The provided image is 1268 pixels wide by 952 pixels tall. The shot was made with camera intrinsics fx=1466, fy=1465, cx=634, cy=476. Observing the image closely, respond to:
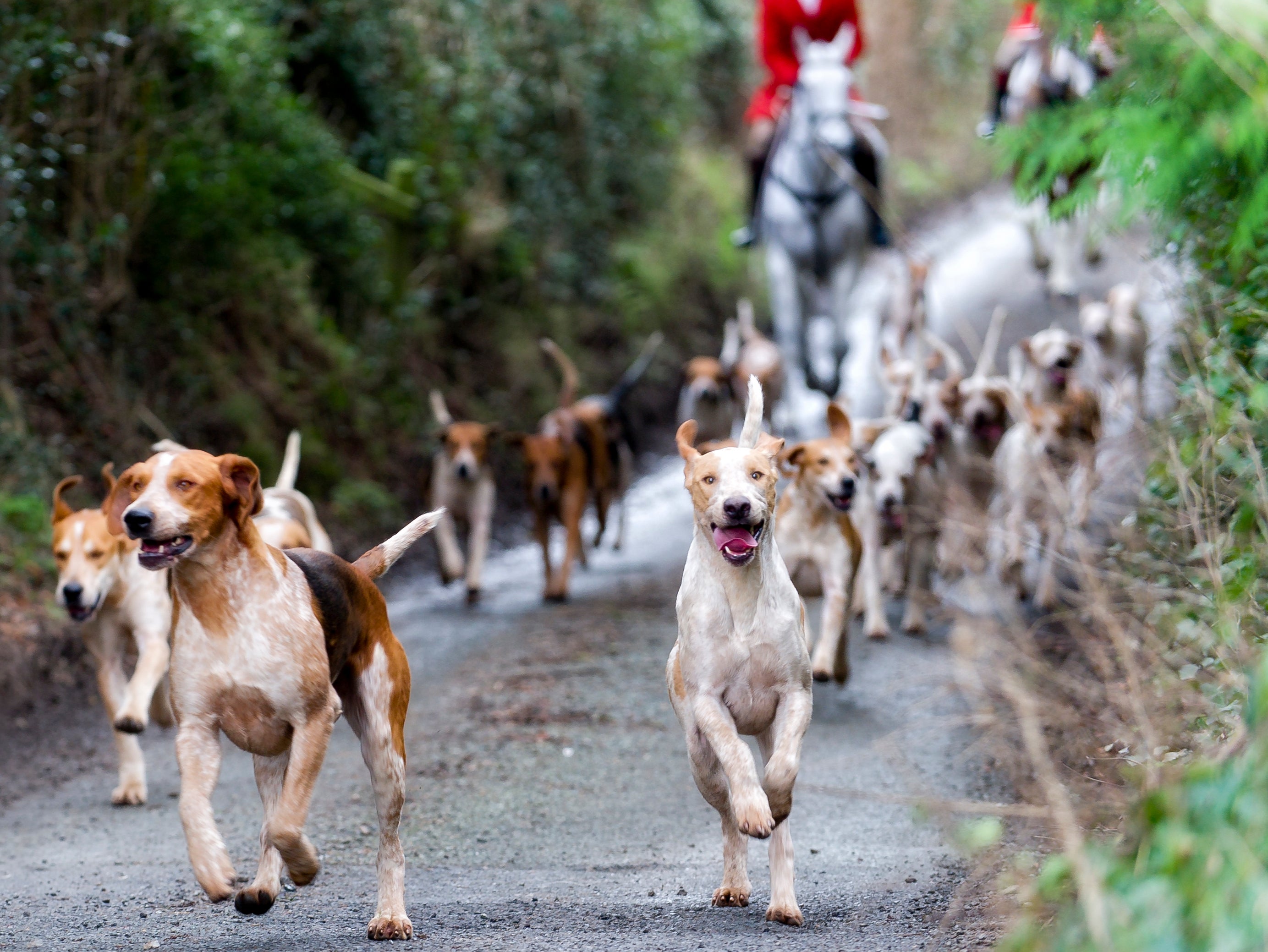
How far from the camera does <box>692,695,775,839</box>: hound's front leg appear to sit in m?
4.06

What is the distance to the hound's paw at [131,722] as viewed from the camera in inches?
236

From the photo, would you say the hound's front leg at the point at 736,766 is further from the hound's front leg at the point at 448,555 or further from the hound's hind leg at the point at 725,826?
the hound's front leg at the point at 448,555

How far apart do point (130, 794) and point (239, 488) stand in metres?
2.53

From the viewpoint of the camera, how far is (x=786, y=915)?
167 inches

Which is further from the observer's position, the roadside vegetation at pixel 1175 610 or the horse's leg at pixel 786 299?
the horse's leg at pixel 786 299

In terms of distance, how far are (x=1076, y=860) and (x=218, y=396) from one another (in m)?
9.84

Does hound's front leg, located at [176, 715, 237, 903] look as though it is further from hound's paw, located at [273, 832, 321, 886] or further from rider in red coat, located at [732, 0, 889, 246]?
rider in red coat, located at [732, 0, 889, 246]

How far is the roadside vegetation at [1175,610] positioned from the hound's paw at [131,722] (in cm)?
341

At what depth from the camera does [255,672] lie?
Answer: 4160 millimetres

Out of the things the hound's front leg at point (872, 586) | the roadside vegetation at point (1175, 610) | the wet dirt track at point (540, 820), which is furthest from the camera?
the hound's front leg at point (872, 586)

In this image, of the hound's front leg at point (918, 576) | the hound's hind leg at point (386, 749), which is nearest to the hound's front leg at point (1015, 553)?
the hound's front leg at point (918, 576)

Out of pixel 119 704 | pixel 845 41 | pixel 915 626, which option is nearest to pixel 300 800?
pixel 119 704

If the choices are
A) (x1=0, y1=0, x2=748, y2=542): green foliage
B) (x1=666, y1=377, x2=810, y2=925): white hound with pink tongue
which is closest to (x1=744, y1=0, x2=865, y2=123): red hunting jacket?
(x1=0, y1=0, x2=748, y2=542): green foliage

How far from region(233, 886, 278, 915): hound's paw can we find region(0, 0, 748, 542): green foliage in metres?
5.62
